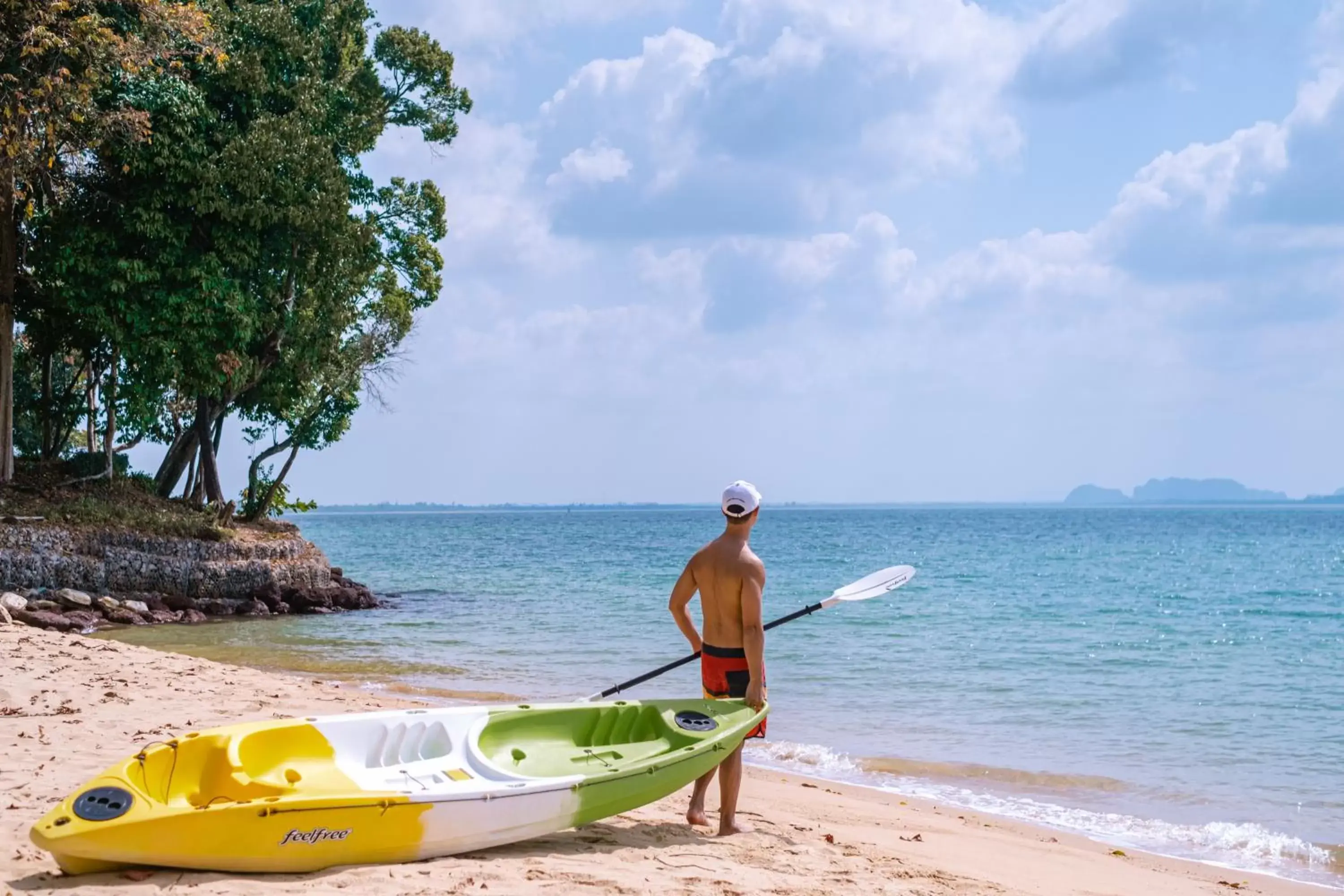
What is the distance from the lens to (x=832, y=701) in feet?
37.8

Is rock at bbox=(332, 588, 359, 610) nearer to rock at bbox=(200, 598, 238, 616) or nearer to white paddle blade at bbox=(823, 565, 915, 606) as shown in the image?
rock at bbox=(200, 598, 238, 616)

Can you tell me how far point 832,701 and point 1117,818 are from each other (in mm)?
4260

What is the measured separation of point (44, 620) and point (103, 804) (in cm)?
1169

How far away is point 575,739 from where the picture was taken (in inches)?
235

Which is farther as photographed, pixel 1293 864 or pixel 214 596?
pixel 214 596

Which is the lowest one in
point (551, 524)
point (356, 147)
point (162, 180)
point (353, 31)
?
point (551, 524)

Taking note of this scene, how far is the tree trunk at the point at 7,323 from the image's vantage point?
18.2 metres

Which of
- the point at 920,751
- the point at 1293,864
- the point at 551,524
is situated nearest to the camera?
the point at 1293,864

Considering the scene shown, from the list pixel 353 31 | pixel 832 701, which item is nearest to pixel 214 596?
pixel 353 31

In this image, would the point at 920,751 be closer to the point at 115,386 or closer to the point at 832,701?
the point at 832,701

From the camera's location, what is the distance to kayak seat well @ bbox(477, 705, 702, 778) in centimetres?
561

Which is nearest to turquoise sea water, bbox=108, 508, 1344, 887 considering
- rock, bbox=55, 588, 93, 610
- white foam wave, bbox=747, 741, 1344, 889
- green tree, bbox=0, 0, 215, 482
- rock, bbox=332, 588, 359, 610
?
white foam wave, bbox=747, 741, 1344, 889

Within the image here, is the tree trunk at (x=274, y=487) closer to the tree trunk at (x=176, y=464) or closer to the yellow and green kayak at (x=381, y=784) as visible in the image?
the tree trunk at (x=176, y=464)

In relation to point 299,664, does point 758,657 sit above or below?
above
